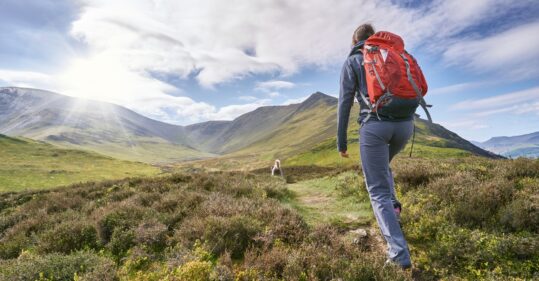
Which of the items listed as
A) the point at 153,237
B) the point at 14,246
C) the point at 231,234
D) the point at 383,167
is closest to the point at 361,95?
the point at 383,167

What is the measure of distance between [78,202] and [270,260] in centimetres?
938

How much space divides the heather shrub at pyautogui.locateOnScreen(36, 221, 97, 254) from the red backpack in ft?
18.9

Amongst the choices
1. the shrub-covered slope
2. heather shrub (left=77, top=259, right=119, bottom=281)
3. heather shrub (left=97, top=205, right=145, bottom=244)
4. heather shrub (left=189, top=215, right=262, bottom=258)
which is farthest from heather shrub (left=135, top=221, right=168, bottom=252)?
heather shrub (left=77, top=259, right=119, bottom=281)

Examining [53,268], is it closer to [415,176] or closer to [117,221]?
[117,221]

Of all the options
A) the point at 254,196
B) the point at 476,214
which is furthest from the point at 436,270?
the point at 254,196

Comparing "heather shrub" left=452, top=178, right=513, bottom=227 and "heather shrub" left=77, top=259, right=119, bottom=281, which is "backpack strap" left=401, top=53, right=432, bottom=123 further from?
"heather shrub" left=77, top=259, right=119, bottom=281

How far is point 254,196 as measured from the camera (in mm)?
8461

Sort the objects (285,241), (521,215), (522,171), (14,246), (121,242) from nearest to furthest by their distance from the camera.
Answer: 1. (521,215)
2. (285,241)
3. (121,242)
4. (14,246)
5. (522,171)

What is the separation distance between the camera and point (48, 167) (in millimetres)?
66125

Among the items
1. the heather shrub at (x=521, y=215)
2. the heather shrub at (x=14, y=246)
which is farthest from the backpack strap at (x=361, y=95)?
the heather shrub at (x=14, y=246)

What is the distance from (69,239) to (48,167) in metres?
76.6

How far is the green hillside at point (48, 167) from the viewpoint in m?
48.7

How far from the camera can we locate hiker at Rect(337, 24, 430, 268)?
150 inches

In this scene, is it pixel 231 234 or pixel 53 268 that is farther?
pixel 231 234
